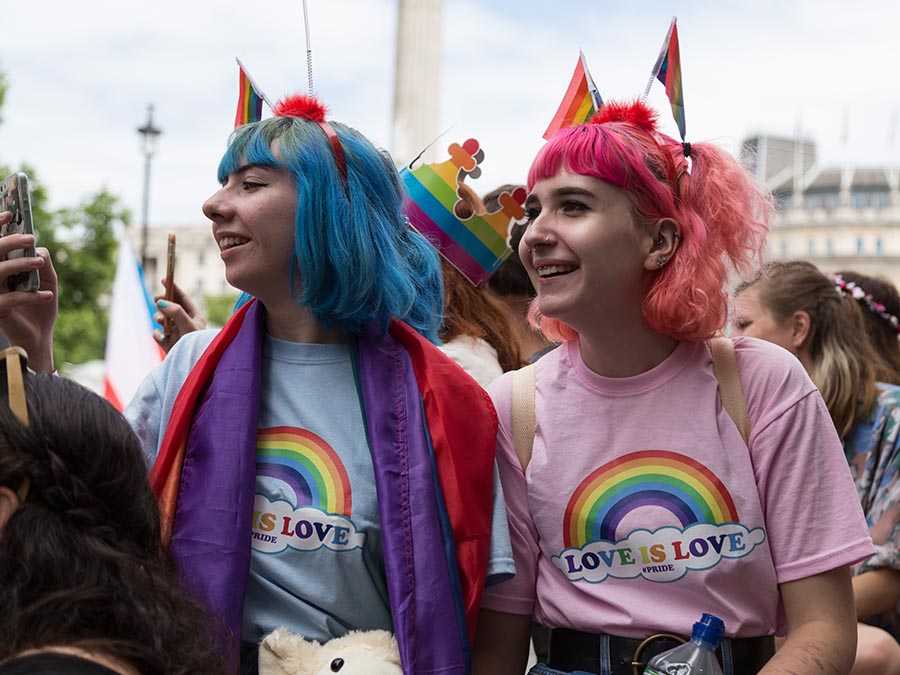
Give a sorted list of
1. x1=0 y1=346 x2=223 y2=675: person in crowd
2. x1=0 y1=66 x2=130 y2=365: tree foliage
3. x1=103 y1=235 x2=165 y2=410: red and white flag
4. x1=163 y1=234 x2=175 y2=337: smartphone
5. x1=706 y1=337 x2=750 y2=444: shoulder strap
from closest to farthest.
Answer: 1. x1=0 y1=346 x2=223 y2=675: person in crowd
2. x1=706 y1=337 x2=750 y2=444: shoulder strap
3. x1=163 y1=234 x2=175 y2=337: smartphone
4. x1=103 y1=235 x2=165 y2=410: red and white flag
5. x1=0 y1=66 x2=130 y2=365: tree foliage

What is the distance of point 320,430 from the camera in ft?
9.05

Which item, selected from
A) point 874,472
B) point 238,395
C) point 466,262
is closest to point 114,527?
point 238,395

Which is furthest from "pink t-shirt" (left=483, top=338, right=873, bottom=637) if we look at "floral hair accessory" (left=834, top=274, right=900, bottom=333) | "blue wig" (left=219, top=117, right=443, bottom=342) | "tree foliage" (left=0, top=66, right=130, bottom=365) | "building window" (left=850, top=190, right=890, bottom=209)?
"building window" (left=850, top=190, right=890, bottom=209)

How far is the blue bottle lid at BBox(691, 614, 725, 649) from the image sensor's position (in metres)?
2.60

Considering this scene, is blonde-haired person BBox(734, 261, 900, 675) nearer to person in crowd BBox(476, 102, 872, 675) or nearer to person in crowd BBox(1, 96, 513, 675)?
person in crowd BBox(476, 102, 872, 675)

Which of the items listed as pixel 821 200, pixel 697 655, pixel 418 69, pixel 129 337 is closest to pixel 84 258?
pixel 418 69

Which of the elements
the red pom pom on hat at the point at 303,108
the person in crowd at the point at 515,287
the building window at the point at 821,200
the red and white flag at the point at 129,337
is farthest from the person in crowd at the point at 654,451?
the building window at the point at 821,200

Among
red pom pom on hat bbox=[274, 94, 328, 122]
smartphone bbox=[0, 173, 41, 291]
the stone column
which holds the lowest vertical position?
smartphone bbox=[0, 173, 41, 291]

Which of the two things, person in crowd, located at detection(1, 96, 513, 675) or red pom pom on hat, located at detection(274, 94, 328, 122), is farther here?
red pom pom on hat, located at detection(274, 94, 328, 122)

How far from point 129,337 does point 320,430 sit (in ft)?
12.5

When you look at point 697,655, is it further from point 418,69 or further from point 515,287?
point 418,69

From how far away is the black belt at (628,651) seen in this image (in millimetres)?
2699

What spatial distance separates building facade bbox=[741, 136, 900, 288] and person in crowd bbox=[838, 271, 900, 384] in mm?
65283

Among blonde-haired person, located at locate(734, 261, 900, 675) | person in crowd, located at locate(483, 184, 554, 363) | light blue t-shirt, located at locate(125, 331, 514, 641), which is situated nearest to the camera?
light blue t-shirt, located at locate(125, 331, 514, 641)
